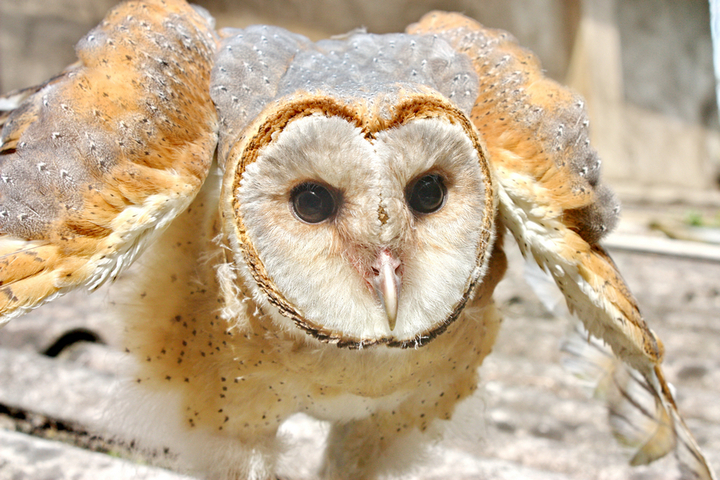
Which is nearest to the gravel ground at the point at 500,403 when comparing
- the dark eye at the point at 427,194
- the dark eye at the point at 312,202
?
the dark eye at the point at 427,194

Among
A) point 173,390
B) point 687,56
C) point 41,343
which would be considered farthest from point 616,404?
point 687,56

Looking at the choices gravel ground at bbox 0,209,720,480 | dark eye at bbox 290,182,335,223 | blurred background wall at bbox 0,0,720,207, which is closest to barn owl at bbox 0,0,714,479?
dark eye at bbox 290,182,335,223

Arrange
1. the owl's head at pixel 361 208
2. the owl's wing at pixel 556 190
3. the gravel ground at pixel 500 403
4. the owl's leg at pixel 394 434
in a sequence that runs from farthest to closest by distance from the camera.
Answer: the gravel ground at pixel 500 403, the owl's leg at pixel 394 434, the owl's wing at pixel 556 190, the owl's head at pixel 361 208

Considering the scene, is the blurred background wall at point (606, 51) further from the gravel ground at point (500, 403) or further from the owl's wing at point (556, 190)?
the owl's wing at point (556, 190)

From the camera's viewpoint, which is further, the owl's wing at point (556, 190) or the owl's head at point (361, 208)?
the owl's wing at point (556, 190)

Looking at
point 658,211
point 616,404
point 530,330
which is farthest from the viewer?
point 658,211

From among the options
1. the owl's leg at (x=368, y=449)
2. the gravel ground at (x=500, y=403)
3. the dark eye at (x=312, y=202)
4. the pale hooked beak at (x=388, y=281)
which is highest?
the dark eye at (x=312, y=202)

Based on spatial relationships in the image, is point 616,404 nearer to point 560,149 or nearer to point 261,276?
point 560,149
